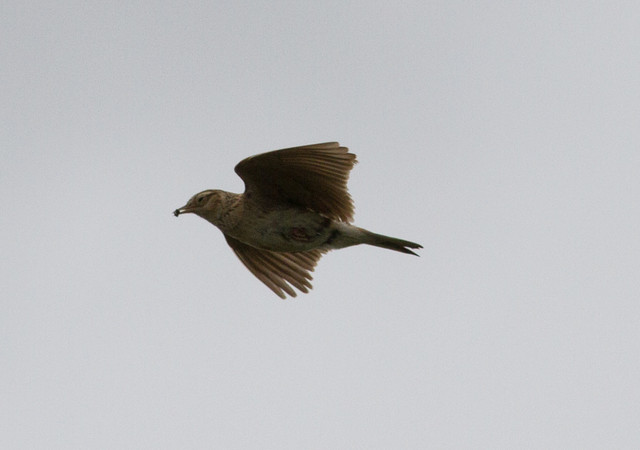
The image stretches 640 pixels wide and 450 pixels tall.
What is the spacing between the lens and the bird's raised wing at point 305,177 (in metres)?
13.5

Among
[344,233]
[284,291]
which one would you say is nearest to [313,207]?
[344,233]

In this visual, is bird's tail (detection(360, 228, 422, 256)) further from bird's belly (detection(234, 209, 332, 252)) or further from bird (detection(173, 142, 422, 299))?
bird's belly (detection(234, 209, 332, 252))

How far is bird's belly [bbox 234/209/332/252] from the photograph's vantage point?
14016mm

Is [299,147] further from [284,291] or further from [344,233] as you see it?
[284,291]

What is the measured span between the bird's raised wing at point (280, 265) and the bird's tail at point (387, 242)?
4.51 ft

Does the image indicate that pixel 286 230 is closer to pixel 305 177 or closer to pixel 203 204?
pixel 305 177

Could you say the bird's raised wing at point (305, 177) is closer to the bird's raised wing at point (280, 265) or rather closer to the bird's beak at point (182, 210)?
the bird's beak at point (182, 210)

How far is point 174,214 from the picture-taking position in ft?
47.3

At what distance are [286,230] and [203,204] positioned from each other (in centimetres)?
105

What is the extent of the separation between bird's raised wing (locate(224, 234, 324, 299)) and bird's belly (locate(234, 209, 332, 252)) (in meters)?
1.12

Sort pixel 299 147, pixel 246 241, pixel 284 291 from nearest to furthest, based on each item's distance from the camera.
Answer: pixel 299 147
pixel 246 241
pixel 284 291

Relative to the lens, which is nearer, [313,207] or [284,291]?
[313,207]

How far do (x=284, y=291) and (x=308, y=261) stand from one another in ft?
1.60

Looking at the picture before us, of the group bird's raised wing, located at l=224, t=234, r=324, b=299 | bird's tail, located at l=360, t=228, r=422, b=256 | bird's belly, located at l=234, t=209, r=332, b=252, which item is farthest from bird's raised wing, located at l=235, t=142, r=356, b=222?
bird's raised wing, located at l=224, t=234, r=324, b=299
